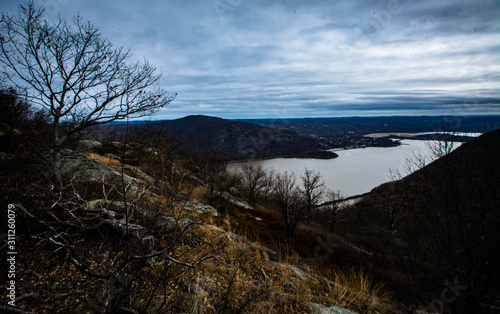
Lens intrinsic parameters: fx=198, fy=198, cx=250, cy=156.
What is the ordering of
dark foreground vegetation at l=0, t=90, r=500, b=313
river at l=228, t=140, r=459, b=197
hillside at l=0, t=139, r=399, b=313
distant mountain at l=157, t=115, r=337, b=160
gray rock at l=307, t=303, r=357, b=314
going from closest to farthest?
hillside at l=0, t=139, r=399, b=313 < dark foreground vegetation at l=0, t=90, r=500, b=313 < gray rock at l=307, t=303, r=357, b=314 < river at l=228, t=140, r=459, b=197 < distant mountain at l=157, t=115, r=337, b=160

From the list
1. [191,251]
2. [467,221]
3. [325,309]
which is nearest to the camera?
[325,309]

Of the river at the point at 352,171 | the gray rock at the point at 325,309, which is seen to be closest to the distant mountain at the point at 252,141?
the river at the point at 352,171

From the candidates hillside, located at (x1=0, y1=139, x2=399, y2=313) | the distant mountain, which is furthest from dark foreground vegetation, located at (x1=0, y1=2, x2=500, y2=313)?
the distant mountain

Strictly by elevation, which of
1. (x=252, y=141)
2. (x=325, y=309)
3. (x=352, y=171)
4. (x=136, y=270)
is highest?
(x=136, y=270)

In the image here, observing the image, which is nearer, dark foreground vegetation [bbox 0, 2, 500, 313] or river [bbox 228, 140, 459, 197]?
dark foreground vegetation [bbox 0, 2, 500, 313]

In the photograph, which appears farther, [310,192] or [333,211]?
[310,192]

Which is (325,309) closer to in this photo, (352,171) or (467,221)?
(467,221)

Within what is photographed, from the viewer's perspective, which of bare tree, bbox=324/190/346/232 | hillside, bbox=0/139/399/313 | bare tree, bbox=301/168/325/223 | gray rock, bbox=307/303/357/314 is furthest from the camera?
bare tree, bbox=301/168/325/223

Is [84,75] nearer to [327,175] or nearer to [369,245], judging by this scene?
[369,245]

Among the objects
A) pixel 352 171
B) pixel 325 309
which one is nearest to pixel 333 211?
pixel 325 309

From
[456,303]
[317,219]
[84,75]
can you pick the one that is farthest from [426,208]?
[317,219]

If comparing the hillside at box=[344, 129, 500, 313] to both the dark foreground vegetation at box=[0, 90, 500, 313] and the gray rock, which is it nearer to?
the dark foreground vegetation at box=[0, 90, 500, 313]
